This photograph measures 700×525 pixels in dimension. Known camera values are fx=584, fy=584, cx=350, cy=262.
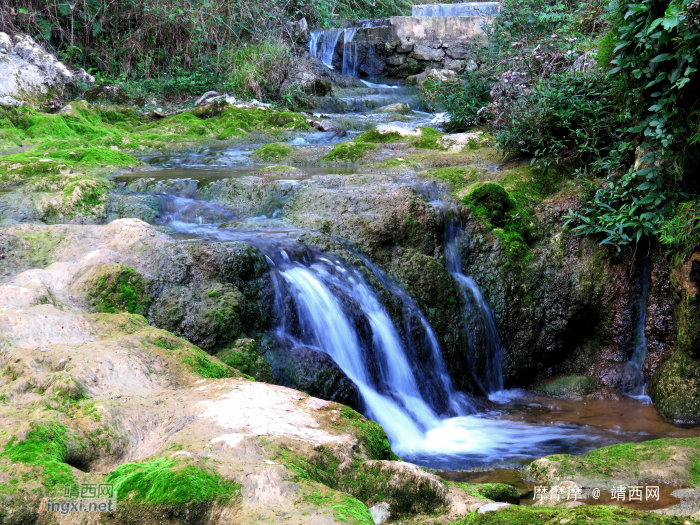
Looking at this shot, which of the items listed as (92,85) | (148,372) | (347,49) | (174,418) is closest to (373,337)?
(148,372)

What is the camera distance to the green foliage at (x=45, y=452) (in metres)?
2.07

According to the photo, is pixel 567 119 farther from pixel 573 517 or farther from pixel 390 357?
pixel 573 517

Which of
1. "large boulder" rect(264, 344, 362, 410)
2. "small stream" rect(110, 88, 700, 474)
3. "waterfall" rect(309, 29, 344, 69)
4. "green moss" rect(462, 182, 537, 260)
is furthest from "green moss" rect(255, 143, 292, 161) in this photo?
"waterfall" rect(309, 29, 344, 69)

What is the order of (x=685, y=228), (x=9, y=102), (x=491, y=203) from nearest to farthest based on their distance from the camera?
1. (x=685, y=228)
2. (x=491, y=203)
3. (x=9, y=102)

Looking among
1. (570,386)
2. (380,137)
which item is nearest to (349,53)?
(380,137)

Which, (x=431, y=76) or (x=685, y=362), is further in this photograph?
(x=431, y=76)

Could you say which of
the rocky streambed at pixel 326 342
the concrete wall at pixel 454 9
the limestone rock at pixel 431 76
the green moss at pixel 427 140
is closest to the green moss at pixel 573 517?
the rocky streambed at pixel 326 342

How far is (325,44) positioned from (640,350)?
15625 mm

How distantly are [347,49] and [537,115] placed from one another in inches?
516

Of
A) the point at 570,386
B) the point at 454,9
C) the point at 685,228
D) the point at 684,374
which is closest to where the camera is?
the point at 685,228

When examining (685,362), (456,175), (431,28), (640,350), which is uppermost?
(431,28)

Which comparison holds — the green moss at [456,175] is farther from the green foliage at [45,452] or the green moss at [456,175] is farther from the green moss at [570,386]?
the green foliage at [45,452]

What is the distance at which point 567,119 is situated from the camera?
21.9 feet

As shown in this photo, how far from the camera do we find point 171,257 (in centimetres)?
478
